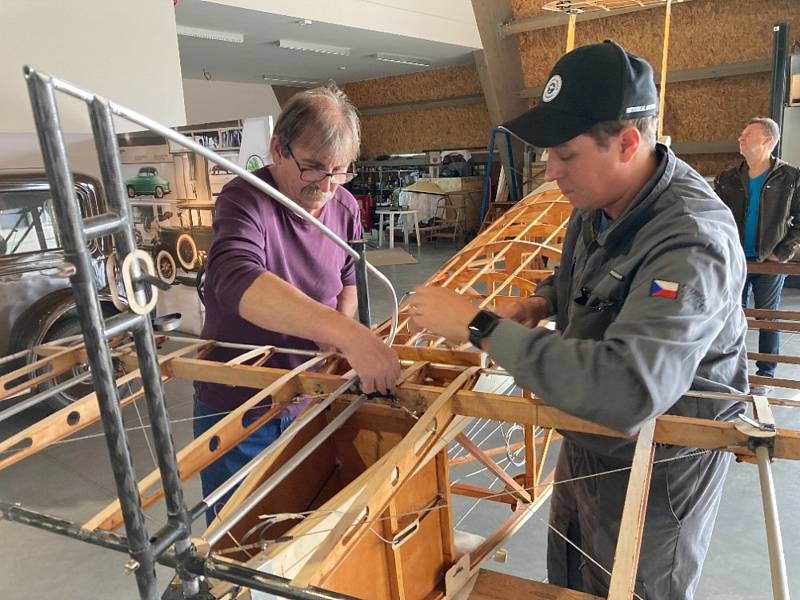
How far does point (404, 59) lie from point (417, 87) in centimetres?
289

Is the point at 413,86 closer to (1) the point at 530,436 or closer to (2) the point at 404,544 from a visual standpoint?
(1) the point at 530,436

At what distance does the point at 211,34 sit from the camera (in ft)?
31.1

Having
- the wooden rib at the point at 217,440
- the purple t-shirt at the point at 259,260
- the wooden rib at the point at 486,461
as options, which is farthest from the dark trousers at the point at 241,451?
the wooden rib at the point at 486,461

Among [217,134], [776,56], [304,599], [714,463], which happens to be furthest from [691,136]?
[304,599]

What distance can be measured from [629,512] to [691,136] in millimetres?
12128

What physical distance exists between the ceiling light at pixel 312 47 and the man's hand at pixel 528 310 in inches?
380

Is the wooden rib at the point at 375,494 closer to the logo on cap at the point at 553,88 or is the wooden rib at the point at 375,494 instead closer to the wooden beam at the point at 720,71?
the logo on cap at the point at 553,88

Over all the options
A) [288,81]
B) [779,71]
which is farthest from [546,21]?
[288,81]

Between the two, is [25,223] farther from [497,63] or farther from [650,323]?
[497,63]

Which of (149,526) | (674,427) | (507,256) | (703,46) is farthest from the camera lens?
(703,46)

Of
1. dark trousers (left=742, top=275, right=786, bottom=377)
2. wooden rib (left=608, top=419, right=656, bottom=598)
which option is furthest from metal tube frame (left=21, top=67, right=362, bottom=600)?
dark trousers (left=742, top=275, right=786, bottom=377)

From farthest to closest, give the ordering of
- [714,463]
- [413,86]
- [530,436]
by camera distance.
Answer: [413,86] < [530,436] < [714,463]

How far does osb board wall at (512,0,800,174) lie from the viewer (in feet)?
33.0

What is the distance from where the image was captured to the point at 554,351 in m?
1.38
